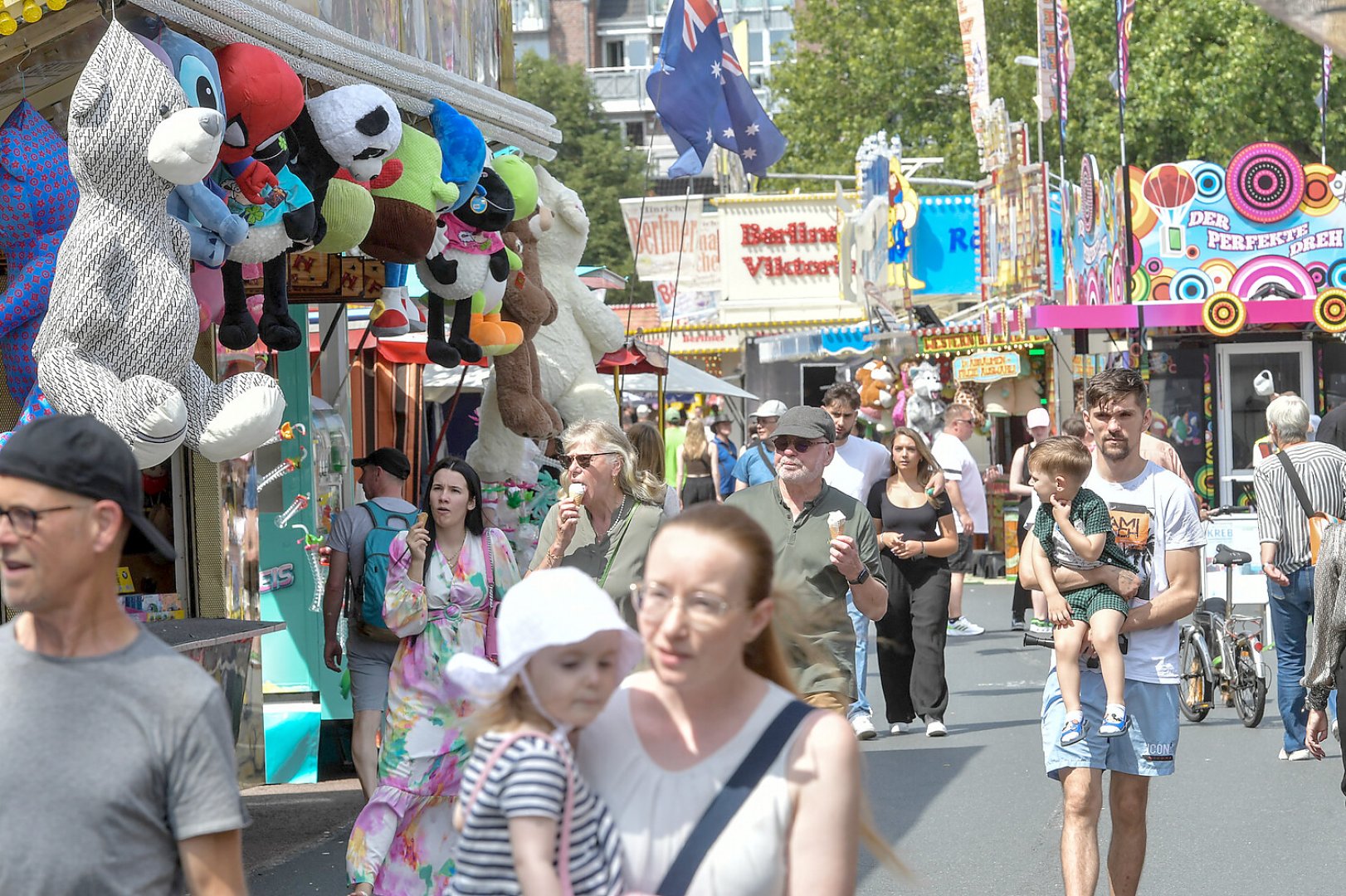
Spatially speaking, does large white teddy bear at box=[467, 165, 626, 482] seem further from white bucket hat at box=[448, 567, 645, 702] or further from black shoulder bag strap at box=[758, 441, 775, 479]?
white bucket hat at box=[448, 567, 645, 702]

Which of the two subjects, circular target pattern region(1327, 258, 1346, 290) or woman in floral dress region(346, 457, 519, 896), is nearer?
woman in floral dress region(346, 457, 519, 896)

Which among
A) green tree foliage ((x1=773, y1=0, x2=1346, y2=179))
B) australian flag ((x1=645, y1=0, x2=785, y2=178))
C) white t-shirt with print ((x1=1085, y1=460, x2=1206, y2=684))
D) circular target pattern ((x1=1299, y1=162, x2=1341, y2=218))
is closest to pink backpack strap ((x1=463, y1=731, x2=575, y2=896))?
white t-shirt with print ((x1=1085, y1=460, x2=1206, y2=684))

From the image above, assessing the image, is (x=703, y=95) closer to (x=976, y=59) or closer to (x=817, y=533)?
(x=817, y=533)

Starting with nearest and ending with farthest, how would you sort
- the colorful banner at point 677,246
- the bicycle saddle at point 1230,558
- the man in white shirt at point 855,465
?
the man in white shirt at point 855,465, the bicycle saddle at point 1230,558, the colorful banner at point 677,246

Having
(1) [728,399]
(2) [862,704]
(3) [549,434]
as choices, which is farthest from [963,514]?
(1) [728,399]

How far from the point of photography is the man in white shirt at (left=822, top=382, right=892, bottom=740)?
968 cm

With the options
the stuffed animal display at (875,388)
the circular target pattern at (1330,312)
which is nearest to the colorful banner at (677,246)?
the stuffed animal display at (875,388)

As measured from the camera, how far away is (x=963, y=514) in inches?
517

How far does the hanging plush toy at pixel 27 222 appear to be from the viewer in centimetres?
532

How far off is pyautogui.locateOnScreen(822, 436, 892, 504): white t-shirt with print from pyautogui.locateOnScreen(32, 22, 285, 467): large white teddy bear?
4.96m

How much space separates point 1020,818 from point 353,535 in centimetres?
333

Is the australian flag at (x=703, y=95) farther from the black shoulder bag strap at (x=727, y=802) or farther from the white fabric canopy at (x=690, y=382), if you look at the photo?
the black shoulder bag strap at (x=727, y=802)

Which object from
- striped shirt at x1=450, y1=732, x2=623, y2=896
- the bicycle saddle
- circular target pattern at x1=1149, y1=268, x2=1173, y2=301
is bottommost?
the bicycle saddle

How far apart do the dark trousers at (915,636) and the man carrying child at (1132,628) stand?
4.15 m
